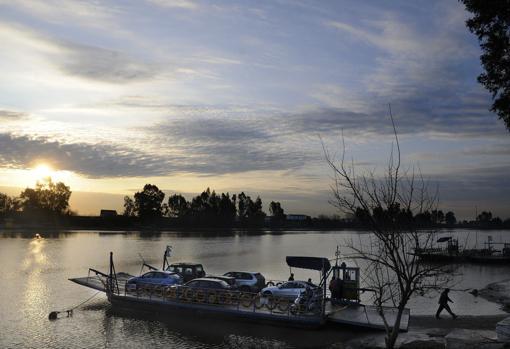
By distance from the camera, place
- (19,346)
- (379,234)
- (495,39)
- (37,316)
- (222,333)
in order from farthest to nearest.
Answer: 1. (37,316)
2. (222,333)
3. (19,346)
4. (495,39)
5. (379,234)

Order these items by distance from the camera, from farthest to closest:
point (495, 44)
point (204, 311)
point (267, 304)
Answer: point (204, 311)
point (267, 304)
point (495, 44)

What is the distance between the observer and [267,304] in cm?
2814

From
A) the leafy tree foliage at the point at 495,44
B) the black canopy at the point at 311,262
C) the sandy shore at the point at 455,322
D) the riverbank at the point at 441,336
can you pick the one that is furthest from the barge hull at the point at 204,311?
the leafy tree foliage at the point at 495,44

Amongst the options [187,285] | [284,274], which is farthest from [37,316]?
[284,274]

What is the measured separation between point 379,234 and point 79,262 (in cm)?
6389

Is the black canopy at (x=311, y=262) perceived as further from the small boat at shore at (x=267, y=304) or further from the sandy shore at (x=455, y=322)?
the sandy shore at (x=455, y=322)

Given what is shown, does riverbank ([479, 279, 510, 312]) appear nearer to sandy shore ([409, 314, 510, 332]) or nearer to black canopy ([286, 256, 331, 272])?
sandy shore ([409, 314, 510, 332])

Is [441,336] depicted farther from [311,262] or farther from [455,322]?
[311,262]

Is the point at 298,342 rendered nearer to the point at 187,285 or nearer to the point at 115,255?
the point at 187,285

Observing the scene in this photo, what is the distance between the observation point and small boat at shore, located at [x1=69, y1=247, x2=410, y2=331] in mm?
26375

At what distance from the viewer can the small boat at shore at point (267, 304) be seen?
26375mm

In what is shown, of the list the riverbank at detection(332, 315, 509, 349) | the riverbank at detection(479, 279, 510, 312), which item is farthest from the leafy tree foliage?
the riverbank at detection(479, 279, 510, 312)

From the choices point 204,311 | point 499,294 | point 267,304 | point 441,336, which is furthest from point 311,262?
point 499,294

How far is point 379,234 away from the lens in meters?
16.1
